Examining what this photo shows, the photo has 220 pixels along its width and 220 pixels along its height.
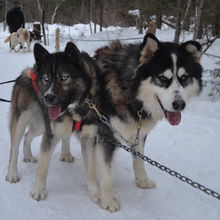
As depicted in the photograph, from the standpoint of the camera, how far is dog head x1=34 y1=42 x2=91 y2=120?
7.78ft

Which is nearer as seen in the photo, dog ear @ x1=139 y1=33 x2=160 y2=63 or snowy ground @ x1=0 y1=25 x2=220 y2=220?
dog ear @ x1=139 y1=33 x2=160 y2=63

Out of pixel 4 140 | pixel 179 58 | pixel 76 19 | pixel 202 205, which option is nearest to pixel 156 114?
pixel 179 58

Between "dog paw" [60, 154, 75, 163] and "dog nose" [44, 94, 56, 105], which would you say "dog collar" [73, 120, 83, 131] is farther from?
"dog paw" [60, 154, 75, 163]

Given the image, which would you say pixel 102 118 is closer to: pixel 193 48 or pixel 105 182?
pixel 105 182

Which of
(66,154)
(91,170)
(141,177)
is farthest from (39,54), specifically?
(141,177)

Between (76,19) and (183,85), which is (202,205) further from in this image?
(76,19)

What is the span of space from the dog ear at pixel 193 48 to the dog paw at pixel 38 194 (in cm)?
174

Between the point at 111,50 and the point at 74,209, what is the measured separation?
4.85ft

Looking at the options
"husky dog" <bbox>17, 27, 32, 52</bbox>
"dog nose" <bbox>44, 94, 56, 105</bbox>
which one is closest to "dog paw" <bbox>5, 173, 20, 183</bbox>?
"dog nose" <bbox>44, 94, 56, 105</bbox>

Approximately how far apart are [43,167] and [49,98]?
741 millimetres

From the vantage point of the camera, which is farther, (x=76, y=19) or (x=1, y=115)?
(x=76, y=19)

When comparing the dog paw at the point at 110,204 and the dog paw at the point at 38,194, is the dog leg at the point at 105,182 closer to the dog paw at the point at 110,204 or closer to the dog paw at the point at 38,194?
the dog paw at the point at 110,204

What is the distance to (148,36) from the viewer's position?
89.6 inches

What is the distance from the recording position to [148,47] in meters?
2.35
